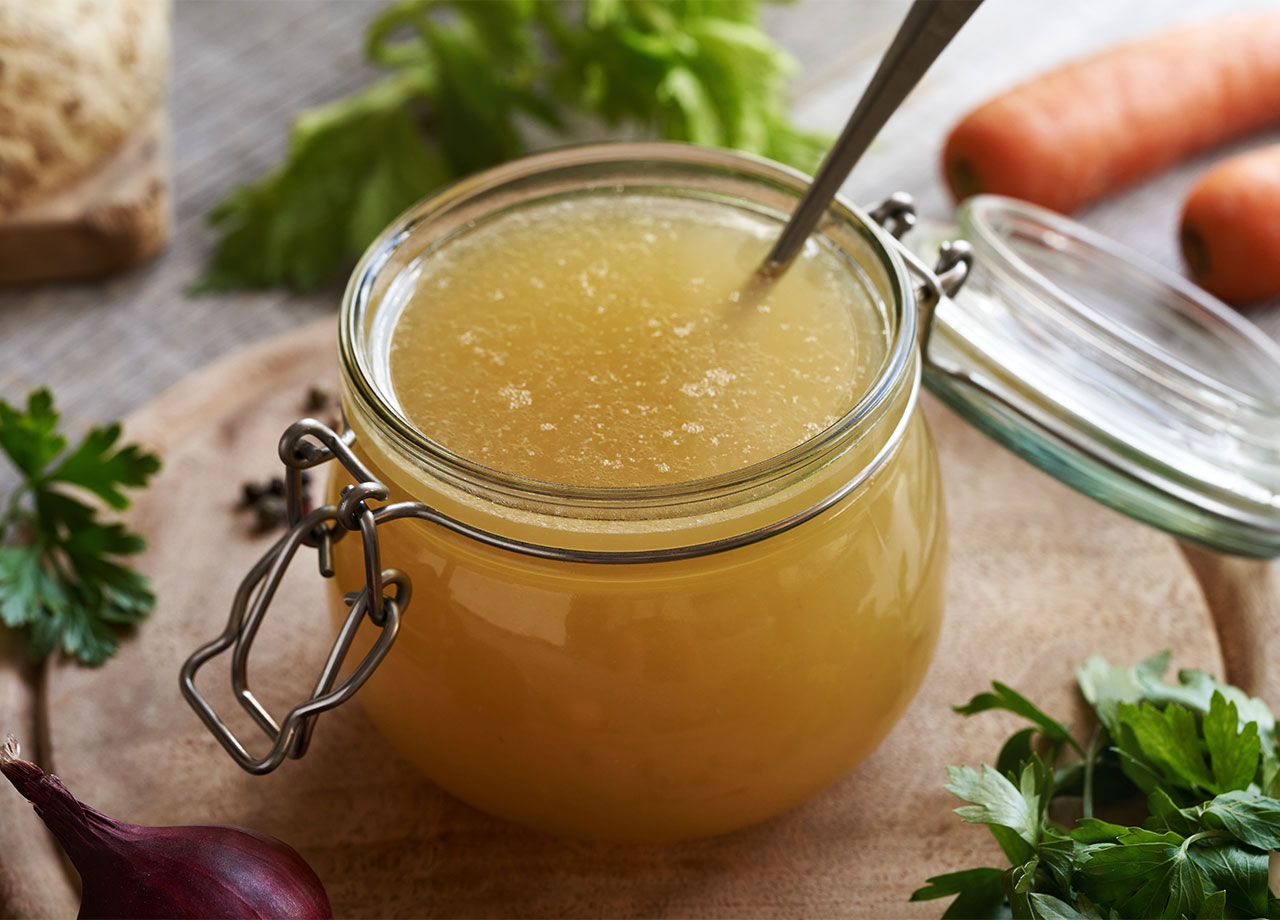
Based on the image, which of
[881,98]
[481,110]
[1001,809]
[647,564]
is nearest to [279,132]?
[481,110]

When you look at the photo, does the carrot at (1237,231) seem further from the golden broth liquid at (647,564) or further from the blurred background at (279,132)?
the golden broth liquid at (647,564)

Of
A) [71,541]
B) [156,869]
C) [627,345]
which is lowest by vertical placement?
[71,541]

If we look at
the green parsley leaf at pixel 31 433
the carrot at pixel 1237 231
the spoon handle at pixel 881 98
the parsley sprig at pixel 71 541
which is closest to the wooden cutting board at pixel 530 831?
the parsley sprig at pixel 71 541

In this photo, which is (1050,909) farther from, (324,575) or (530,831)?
(324,575)

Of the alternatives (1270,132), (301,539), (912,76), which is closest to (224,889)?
(301,539)

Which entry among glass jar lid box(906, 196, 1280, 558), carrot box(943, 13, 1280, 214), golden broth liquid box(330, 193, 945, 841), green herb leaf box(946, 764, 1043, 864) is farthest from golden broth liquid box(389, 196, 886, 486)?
carrot box(943, 13, 1280, 214)

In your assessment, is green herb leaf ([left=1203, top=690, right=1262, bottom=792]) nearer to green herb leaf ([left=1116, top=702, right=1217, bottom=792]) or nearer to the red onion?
green herb leaf ([left=1116, top=702, right=1217, bottom=792])
